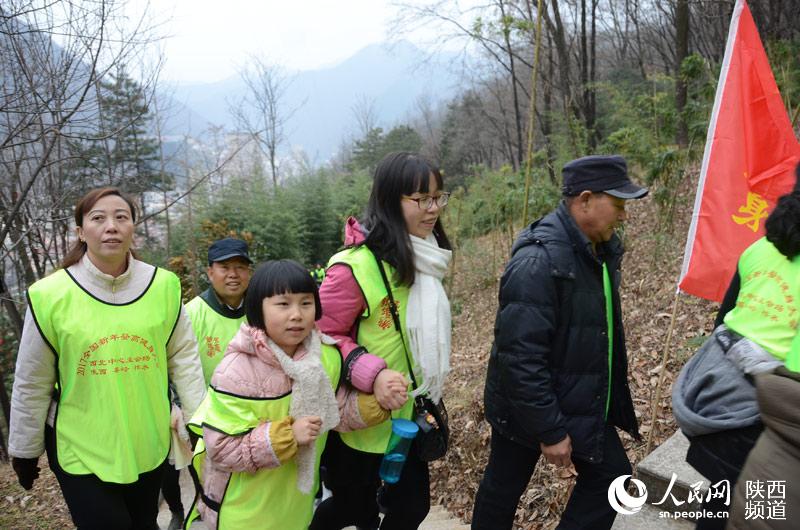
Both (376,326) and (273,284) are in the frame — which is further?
(376,326)

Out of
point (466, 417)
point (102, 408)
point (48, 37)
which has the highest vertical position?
point (48, 37)

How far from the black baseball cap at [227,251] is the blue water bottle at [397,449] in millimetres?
1629

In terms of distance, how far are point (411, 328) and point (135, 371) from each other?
3.88 ft

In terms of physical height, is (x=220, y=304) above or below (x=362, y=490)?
above

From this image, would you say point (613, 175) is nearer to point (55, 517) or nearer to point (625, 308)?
point (625, 308)

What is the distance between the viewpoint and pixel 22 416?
2.15m

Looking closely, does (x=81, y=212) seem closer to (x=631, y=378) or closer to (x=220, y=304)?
(x=220, y=304)

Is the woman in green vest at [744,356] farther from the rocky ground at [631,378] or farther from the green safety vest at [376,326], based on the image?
the rocky ground at [631,378]

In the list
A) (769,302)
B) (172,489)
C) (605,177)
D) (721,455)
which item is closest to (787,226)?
(769,302)

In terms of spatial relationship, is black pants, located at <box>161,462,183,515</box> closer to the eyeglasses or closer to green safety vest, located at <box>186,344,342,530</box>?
green safety vest, located at <box>186,344,342,530</box>

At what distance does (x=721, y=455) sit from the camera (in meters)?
1.79

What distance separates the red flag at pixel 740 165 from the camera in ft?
9.82

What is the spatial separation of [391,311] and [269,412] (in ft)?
2.06

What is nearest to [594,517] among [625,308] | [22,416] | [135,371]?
[135,371]
